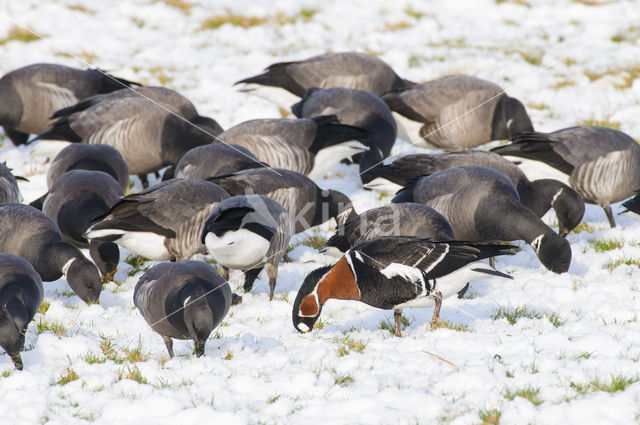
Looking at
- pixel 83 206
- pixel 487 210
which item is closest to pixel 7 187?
pixel 83 206

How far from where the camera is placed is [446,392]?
482cm

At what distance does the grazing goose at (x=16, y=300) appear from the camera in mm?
5172

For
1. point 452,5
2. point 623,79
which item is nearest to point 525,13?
point 452,5

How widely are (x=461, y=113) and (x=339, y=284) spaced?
6.40 meters

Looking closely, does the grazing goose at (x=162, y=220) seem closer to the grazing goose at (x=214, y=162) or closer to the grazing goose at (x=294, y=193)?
the grazing goose at (x=294, y=193)

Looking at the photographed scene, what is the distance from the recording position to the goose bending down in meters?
10.7

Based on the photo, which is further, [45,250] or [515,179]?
[515,179]

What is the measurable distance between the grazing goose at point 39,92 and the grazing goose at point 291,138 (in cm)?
305

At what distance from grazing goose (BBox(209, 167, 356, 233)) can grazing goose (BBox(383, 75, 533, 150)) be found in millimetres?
3534

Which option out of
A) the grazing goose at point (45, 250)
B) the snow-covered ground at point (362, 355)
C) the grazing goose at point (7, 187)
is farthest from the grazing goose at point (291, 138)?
the grazing goose at point (45, 250)

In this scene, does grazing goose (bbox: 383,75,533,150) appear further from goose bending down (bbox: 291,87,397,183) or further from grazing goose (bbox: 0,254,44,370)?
grazing goose (bbox: 0,254,44,370)

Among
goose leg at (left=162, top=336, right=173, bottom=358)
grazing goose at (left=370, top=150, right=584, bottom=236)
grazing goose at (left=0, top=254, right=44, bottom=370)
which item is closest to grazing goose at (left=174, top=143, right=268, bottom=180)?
grazing goose at (left=370, top=150, right=584, bottom=236)

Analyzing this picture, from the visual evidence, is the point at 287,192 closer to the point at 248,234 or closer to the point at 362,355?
the point at 248,234

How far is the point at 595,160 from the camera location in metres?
9.25
